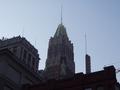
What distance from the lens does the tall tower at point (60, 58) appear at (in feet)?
518

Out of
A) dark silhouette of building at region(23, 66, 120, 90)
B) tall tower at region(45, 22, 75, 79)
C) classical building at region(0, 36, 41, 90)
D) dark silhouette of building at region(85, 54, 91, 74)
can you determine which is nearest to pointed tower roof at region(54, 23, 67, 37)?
tall tower at region(45, 22, 75, 79)

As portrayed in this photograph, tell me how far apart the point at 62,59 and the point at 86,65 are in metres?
22.0

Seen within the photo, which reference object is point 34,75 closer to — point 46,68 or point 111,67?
point 111,67

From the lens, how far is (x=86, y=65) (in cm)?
14162

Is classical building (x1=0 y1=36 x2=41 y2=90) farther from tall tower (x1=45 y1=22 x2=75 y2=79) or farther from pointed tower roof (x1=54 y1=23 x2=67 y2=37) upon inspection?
pointed tower roof (x1=54 y1=23 x2=67 y2=37)

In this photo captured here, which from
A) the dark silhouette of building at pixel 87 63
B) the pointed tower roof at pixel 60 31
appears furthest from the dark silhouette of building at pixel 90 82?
the pointed tower roof at pixel 60 31

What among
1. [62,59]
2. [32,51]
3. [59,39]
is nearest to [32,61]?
[32,51]

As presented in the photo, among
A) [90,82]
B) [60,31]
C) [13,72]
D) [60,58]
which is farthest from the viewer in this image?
[60,31]

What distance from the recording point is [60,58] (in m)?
162

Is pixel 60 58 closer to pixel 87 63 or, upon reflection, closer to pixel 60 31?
pixel 60 31

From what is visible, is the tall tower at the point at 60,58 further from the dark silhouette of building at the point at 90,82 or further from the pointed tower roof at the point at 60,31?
the dark silhouette of building at the point at 90,82

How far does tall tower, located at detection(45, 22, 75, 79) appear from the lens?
518 feet

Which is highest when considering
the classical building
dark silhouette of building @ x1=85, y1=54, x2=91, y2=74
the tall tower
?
the tall tower

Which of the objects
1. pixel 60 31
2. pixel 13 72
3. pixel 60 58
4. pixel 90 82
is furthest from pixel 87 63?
pixel 90 82
